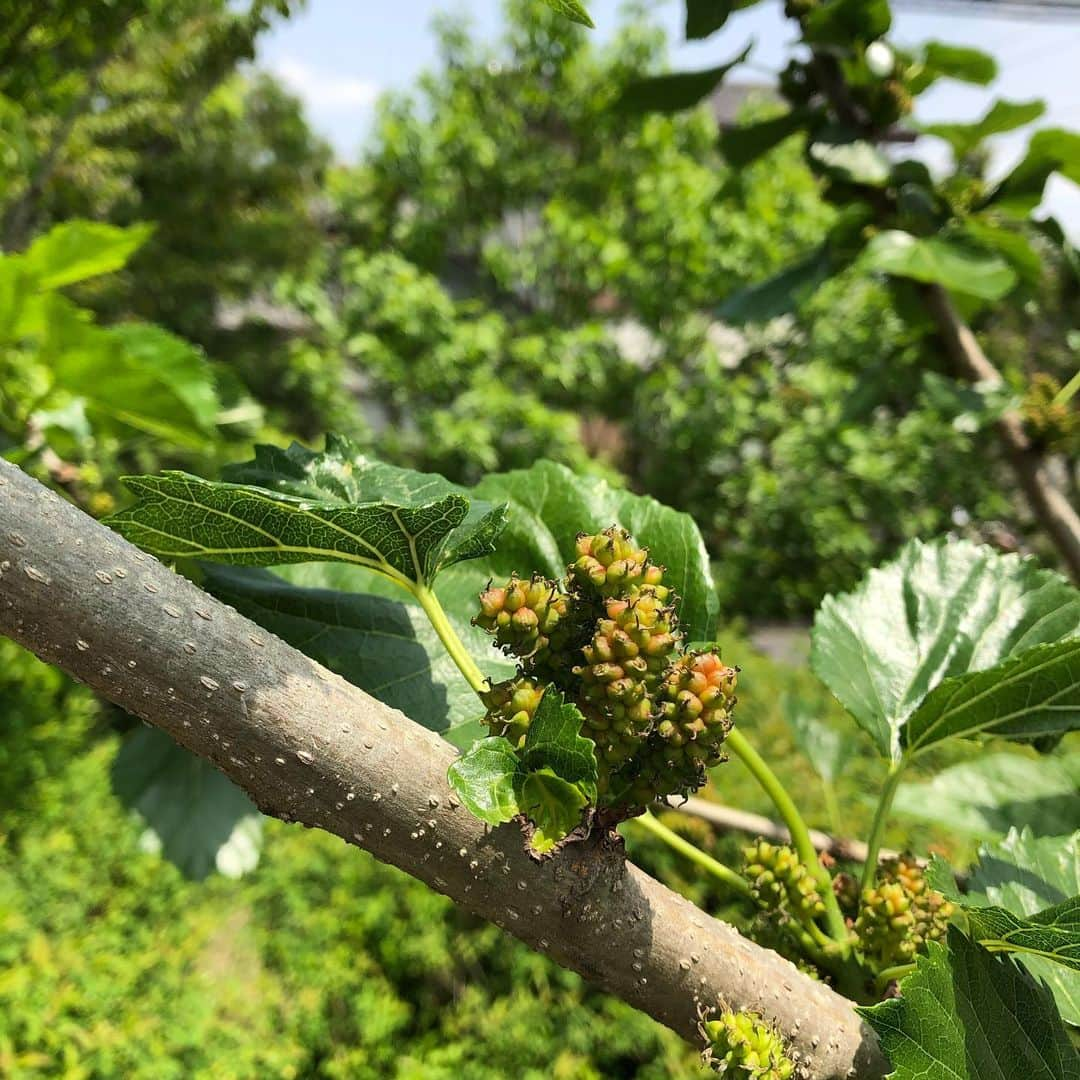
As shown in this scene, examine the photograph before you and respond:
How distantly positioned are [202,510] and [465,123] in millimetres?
4956

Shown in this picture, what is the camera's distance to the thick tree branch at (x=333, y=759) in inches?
9.9

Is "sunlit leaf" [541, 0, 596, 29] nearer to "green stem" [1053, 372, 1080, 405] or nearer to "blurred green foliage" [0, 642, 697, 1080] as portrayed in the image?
"green stem" [1053, 372, 1080, 405]

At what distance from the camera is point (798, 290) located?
910 millimetres

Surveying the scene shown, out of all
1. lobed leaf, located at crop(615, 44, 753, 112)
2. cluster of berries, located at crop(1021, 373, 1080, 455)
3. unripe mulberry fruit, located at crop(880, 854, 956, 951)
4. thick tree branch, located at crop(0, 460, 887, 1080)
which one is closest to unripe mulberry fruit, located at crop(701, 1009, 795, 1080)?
thick tree branch, located at crop(0, 460, 887, 1080)

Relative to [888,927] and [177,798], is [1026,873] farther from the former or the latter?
[177,798]

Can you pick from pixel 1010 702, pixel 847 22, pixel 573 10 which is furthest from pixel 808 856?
pixel 847 22

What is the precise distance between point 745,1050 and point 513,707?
0.45ft

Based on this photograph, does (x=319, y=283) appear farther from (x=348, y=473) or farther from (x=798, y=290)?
(x=348, y=473)

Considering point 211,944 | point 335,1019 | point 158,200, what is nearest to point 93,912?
point 211,944

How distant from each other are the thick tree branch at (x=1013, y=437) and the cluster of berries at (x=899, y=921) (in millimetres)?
531

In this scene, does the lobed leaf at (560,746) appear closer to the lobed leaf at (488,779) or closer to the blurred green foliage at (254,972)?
the lobed leaf at (488,779)

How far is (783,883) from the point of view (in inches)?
15.4

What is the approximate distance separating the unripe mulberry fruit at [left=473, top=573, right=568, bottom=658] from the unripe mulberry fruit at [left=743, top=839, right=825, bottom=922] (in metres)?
0.17

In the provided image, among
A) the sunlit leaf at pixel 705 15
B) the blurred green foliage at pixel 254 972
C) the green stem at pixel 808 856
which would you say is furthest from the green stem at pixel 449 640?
the blurred green foliage at pixel 254 972
